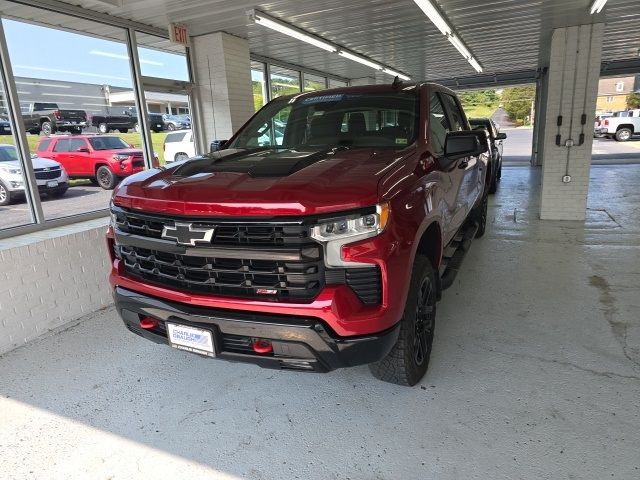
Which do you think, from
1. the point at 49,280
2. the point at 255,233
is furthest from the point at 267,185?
the point at 49,280

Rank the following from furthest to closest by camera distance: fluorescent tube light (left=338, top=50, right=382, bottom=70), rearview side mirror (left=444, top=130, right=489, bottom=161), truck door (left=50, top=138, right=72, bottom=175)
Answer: fluorescent tube light (left=338, top=50, right=382, bottom=70) < truck door (left=50, top=138, right=72, bottom=175) < rearview side mirror (left=444, top=130, right=489, bottom=161)

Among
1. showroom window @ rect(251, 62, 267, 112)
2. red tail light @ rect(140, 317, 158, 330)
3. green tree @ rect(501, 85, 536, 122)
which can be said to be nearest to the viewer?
red tail light @ rect(140, 317, 158, 330)

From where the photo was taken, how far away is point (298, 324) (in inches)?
75.5

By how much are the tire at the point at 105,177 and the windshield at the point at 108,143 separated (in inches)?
10.1

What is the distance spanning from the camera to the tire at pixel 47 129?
4633 millimetres

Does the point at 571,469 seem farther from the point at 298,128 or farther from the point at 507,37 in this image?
the point at 507,37

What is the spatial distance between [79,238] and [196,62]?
4.14 m

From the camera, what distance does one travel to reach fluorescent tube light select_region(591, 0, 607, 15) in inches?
221

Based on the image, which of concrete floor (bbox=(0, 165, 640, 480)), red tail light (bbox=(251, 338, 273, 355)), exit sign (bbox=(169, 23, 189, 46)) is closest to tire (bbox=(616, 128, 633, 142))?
concrete floor (bbox=(0, 165, 640, 480))

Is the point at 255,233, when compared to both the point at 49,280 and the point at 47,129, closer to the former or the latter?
the point at 49,280

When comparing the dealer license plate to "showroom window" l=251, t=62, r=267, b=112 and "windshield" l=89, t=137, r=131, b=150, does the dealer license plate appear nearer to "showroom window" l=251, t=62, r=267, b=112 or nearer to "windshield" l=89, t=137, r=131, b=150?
"windshield" l=89, t=137, r=131, b=150

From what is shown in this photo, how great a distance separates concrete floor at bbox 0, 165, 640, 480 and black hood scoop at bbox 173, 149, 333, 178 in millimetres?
1353

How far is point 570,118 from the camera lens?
6.63 m

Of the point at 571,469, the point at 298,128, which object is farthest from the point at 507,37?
the point at 571,469
